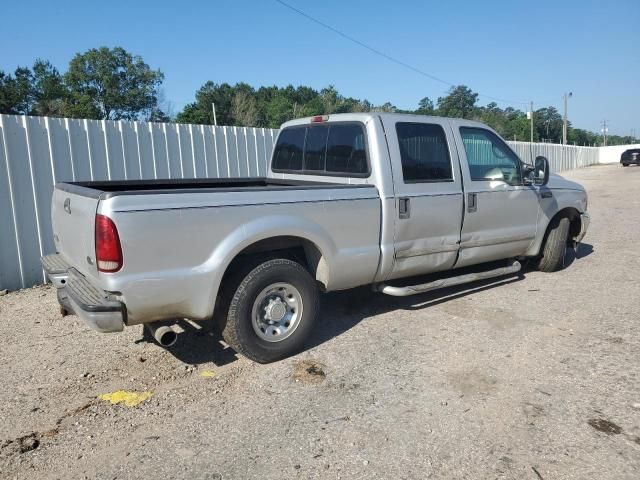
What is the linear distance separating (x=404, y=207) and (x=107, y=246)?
2.60 metres

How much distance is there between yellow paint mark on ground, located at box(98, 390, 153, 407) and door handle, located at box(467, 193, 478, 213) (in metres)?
3.51

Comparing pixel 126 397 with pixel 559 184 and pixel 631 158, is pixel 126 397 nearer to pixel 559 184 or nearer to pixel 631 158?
pixel 559 184

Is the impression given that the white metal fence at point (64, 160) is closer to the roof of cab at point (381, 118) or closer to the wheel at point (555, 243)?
the roof of cab at point (381, 118)

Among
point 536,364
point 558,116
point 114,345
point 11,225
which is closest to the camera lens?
point 536,364

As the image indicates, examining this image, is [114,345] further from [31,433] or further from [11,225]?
[11,225]

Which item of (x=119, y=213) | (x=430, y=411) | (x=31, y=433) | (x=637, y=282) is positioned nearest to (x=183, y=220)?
(x=119, y=213)

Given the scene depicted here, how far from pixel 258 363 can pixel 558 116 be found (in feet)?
334

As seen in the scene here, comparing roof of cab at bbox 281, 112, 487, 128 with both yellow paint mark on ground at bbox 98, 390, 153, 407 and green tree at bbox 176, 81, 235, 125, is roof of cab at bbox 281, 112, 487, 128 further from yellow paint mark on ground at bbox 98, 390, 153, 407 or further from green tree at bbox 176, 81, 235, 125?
green tree at bbox 176, 81, 235, 125

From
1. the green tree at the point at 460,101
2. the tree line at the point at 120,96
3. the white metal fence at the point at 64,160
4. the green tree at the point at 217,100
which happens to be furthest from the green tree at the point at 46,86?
the white metal fence at the point at 64,160

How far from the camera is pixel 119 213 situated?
125 inches

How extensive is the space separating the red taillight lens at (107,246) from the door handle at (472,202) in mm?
3488

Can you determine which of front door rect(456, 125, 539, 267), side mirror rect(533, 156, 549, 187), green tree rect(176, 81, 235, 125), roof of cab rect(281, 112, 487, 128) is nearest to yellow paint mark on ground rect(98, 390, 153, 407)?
roof of cab rect(281, 112, 487, 128)

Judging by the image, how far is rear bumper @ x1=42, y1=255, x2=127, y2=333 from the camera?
3295mm

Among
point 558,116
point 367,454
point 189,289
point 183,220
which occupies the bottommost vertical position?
point 367,454
